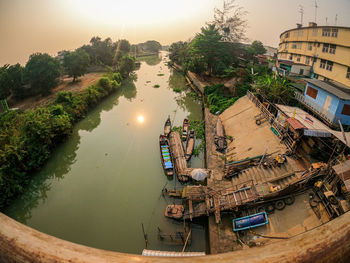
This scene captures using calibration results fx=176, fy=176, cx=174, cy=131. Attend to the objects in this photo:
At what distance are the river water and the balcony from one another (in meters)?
9.65

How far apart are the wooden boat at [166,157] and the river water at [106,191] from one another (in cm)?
61

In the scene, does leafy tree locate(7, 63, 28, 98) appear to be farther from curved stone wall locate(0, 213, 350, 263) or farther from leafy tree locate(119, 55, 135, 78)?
curved stone wall locate(0, 213, 350, 263)

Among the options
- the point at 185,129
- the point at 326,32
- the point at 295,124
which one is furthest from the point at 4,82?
the point at 326,32

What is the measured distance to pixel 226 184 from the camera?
1159 centimetres

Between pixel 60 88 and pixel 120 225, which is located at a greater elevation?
pixel 60 88

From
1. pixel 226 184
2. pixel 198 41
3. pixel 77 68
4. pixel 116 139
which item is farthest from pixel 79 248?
pixel 77 68

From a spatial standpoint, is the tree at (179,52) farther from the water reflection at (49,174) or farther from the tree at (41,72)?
the water reflection at (49,174)

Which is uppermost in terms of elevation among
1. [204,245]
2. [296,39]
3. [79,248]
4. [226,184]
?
[296,39]

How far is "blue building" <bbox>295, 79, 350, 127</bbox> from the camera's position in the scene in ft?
38.8

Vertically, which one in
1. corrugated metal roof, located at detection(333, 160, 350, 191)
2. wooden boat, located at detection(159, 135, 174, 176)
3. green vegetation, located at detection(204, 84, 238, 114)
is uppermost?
corrugated metal roof, located at detection(333, 160, 350, 191)

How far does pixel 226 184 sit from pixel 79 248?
9.90 meters

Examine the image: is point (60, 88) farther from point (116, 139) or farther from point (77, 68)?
point (116, 139)

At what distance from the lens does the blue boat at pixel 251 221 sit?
877cm

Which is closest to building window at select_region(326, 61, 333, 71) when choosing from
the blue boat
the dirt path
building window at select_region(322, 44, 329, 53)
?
building window at select_region(322, 44, 329, 53)
